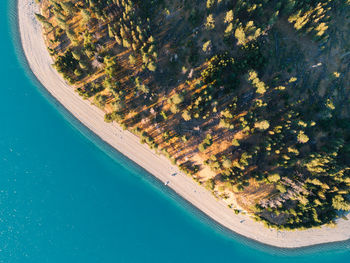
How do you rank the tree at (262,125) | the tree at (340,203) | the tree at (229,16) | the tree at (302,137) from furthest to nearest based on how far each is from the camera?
the tree at (340,203), the tree at (302,137), the tree at (229,16), the tree at (262,125)

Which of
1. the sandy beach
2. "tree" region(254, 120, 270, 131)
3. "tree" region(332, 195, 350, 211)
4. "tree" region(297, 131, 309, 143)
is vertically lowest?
the sandy beach

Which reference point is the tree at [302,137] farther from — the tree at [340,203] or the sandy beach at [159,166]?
the sandy beach at [159,166]

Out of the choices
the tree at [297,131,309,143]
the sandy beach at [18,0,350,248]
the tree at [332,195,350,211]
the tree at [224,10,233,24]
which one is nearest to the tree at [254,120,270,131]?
the tree at [297,131,309,143]

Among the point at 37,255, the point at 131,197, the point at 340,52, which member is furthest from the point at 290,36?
the point at 37,255

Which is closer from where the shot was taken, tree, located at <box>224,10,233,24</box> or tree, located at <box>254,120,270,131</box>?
Answer: tree, located at <box>254,120,270,131</box>

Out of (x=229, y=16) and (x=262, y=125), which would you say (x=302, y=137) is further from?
(x=229, y=16)

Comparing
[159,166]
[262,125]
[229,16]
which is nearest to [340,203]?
[262,125]

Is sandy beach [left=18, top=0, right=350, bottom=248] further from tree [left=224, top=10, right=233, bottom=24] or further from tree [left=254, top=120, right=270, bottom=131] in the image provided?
tree [left=224, top=10, right=233, bottom=24]

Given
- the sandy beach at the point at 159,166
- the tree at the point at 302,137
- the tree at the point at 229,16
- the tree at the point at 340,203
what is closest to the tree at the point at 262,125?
the tree at the point at 302,137

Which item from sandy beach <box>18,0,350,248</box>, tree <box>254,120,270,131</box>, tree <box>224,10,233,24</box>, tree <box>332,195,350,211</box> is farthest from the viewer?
sandy beach <box>18,0,350,248</box>
